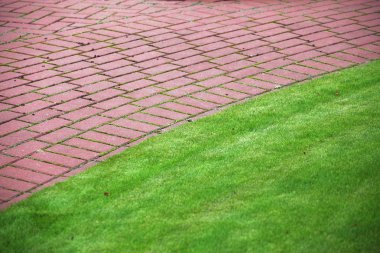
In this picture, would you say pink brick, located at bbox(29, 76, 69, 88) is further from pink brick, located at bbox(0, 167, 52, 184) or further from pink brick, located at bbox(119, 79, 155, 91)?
pink brick, located at bbox(0, 167, 52, 184)

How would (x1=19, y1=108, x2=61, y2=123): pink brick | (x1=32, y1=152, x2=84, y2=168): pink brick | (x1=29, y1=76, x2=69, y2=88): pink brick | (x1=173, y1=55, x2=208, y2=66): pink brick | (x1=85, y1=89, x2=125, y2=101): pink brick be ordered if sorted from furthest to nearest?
(x1=173, y1=55, x2=208, y2=66): pink brick < (x1=29, y1=76, x2=69, y2=88): pink brick < (x1=85, y1=89, x2=125, y2=101): pink brick < (x1=19, y1=108, x2=61, y2=123): pink brick < (x1=32, y1=152, x2=84, y2=168): pink brick

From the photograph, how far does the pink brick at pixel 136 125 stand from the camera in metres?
4.67

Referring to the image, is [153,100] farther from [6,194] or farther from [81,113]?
[6,194]

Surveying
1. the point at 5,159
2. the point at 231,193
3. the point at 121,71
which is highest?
the point at 121,71

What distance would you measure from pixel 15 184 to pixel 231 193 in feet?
4.64

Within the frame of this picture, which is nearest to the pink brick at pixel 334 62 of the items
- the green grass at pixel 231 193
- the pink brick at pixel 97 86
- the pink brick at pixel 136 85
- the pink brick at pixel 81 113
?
the green grass at pixel 231 193

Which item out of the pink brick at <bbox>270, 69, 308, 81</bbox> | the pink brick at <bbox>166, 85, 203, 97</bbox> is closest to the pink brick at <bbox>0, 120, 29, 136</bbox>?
the pink brick at <bbox>166, 85, 203, 97</bbox>

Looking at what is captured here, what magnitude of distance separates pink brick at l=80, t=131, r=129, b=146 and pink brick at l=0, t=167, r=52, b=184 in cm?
59

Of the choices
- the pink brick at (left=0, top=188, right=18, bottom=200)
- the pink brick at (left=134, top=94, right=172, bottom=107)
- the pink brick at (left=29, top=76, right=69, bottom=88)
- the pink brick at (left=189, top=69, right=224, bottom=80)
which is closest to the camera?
the pink brick at (left=0, top=188, right=18, bottom=200)

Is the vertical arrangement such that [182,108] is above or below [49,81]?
below

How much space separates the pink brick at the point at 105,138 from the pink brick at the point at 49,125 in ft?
0.91

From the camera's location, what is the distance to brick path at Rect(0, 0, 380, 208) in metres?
4.49

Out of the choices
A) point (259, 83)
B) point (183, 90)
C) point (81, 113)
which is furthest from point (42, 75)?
point (259, 83)

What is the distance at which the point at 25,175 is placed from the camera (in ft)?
13.3
